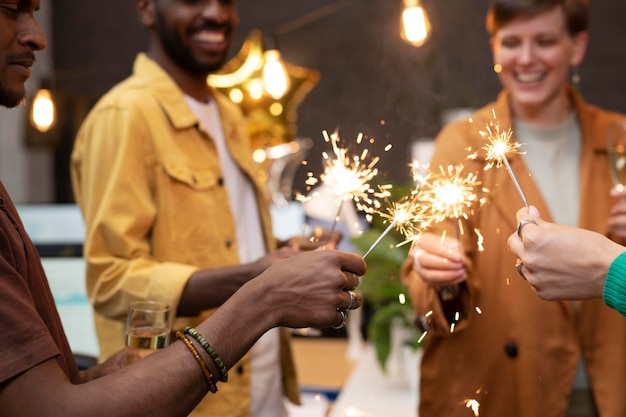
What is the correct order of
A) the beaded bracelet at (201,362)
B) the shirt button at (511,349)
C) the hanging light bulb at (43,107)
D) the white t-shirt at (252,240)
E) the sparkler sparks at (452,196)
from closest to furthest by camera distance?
the beaded bracelet at (201,362) < the sparkler sparks at (452,196) < the shirt button at (511,349) < the white t-shirt at (252,240) < the hanging light bulb at (43,107)

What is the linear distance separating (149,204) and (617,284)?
106cm

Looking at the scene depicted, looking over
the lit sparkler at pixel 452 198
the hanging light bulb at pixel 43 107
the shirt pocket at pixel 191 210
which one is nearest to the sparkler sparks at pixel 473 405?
the lit sparkler at pixel 452 198

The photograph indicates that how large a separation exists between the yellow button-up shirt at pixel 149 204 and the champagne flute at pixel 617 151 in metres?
0.96

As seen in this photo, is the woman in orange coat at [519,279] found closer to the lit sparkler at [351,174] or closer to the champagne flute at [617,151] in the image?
the champagne flute at [617,151]

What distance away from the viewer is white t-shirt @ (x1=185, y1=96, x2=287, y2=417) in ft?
6.51

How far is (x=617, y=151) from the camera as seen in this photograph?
5.51ft

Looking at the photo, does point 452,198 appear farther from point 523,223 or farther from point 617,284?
point 617,284

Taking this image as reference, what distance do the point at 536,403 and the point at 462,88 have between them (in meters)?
2.53

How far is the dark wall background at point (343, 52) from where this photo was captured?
4973 millimetres

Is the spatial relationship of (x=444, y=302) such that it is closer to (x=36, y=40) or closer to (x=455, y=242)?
(x=455, y=242)

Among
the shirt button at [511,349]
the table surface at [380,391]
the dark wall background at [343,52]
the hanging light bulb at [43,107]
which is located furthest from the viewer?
the dark wall background at [343,52]

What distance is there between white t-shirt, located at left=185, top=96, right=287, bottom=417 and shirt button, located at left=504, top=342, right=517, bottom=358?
2.08 feet

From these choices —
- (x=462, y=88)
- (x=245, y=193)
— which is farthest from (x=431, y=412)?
(x=462, y=88)

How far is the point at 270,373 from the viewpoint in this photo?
2008mm
